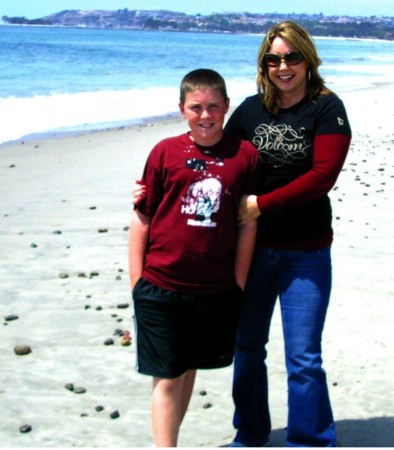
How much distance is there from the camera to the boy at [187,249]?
384 centimetres

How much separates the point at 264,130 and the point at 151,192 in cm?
62

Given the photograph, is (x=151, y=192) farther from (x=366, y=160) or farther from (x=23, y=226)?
(x=366, y=160)

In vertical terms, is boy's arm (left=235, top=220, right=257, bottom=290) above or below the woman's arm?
below

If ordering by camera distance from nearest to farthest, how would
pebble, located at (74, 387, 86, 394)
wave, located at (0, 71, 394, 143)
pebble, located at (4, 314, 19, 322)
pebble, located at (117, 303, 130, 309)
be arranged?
1. pebble, located at (74, 387, 86, 394)
2. pebble, located at (4, 314, 19, 322)
3. pebble, located at (117, 303, 130, 309)
4. wave, located at (0, 71, 394, 143)

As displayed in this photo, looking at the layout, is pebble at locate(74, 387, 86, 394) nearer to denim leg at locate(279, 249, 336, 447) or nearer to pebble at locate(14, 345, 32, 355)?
pebble at locate(14, 345, 32, 355)

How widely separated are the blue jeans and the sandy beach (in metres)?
0.49

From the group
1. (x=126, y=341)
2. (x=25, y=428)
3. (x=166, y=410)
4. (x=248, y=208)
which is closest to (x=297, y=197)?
(x=248, y=208)

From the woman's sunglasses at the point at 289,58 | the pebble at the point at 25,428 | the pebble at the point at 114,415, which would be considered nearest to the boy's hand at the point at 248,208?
the woman's sunglasses at the point at 289,58

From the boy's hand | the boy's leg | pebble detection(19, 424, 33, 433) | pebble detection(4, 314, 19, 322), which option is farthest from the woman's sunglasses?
pebble detection(4, 314, 19, 322)

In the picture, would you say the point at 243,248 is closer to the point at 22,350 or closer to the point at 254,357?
the point at 254,357

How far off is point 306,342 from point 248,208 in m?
0.68

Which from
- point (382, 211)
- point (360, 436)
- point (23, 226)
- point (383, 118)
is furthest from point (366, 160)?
point (360, 436)

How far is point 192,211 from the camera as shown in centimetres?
382

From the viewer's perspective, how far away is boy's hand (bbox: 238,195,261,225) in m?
3.93
